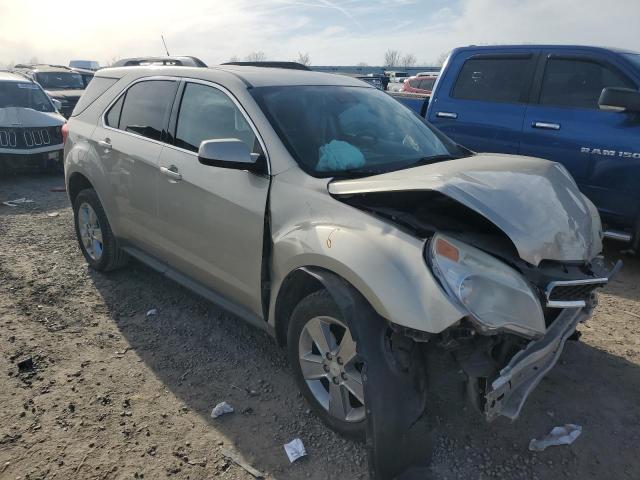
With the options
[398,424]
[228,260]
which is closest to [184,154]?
[228,260]

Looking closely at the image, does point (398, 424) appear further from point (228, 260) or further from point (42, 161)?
point (42, 161)

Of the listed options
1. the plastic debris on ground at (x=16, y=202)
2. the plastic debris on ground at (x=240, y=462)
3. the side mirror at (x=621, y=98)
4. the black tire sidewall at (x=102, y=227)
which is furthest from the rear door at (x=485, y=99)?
the plastic debris on ground at (x=16, y=202)

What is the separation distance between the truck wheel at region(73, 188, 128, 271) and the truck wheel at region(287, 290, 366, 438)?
2433mm

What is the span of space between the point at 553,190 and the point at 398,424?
1.40 meters

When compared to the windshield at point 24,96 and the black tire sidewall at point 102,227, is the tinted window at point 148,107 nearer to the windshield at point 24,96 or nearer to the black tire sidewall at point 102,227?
the black tire sidewall at point 102,227

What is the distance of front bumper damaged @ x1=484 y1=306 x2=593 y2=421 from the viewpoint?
2.12m

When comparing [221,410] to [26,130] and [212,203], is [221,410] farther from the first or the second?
[26,130]

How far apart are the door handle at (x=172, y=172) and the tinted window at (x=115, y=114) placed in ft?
3.44

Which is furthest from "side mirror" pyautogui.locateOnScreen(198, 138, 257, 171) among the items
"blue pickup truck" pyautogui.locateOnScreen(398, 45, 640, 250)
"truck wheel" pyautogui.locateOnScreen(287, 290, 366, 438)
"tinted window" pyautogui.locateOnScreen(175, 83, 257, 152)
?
"blue pickup truck" pyautogui.locateOnScreen(398, 45, 640, 250)

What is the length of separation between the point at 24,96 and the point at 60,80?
24.1ft

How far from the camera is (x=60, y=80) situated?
52.7ft

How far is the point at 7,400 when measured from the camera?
9.62 ft

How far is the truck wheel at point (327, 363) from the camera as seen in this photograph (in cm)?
245

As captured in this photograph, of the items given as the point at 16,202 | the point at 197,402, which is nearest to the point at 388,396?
the point at 197,402
